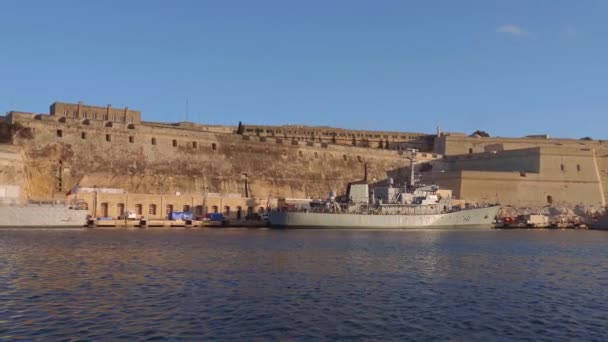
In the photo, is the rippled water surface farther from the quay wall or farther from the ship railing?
the quay wall

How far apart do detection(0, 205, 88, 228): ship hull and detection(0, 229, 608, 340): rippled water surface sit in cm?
1140

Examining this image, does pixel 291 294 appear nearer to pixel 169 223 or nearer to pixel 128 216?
pixel 169 223

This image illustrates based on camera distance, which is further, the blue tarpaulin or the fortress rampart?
the fortress rampart

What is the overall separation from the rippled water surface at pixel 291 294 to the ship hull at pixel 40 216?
11.4 metres

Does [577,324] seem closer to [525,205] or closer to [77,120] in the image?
[77,120]

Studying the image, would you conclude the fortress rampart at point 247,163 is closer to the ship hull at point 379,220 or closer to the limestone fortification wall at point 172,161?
the limestone fortification wall at point 172,161

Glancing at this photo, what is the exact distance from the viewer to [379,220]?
141 ft

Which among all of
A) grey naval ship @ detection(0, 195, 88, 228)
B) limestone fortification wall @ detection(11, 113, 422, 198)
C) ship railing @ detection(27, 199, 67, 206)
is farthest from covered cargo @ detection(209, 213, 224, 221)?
ship railing @ detection(27, 199, 67, 206)

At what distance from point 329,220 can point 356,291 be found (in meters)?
27.6

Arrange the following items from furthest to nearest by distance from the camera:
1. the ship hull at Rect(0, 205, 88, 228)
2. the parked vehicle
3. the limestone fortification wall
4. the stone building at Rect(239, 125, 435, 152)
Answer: the stone building at Rect(239, 125, 435, 152) < the limestone fortification wall < the parked vehicle < the ship hull at Rect(0, 205, 88, 228)

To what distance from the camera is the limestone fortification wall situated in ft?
139

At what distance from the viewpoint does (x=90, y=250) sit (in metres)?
22.0

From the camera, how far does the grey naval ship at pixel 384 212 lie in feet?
138

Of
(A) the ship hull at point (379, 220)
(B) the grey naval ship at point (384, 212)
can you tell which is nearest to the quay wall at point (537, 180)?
(B) the grey naval ship at point (384, 212)
